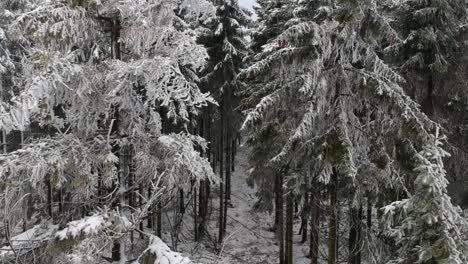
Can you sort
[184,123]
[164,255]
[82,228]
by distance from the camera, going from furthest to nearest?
[184,123] → [164,255] → [82,228]

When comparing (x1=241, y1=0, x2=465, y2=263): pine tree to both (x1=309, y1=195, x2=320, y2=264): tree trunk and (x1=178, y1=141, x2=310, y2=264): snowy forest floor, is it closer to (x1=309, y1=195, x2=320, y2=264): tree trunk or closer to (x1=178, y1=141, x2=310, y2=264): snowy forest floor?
(x1=309, y1=195, x2=320, y2=264): tree trunk

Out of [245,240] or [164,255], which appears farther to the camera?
[245,240]

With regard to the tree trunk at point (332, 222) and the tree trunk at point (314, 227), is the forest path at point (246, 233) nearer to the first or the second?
the tree trunk at point (314, 227)

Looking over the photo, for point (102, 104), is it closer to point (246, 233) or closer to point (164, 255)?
point (164, 255)

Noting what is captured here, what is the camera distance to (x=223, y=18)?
21500 mm

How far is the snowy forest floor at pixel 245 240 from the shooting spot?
2231 centimetres

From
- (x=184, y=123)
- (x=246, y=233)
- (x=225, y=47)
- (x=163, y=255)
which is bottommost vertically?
(x=246, y=233)

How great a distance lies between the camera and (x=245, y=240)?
82.7 feet

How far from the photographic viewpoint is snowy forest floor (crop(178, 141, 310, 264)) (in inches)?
878

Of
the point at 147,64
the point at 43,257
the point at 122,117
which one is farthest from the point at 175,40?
the point at 43,257

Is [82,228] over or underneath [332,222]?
over

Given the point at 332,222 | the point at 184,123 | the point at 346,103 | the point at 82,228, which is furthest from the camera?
the point at 332,222

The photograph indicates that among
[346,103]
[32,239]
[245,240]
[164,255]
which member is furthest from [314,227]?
[245,240]

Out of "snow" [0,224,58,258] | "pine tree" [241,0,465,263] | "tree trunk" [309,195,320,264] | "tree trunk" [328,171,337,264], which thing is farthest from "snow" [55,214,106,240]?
"tree trunk" [328,171,337,264]
